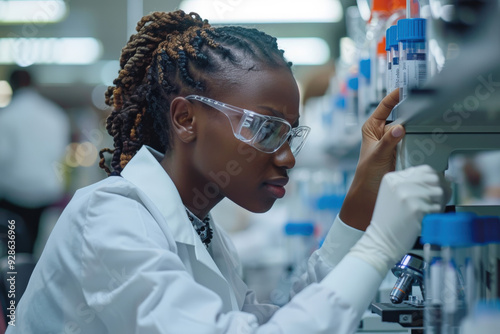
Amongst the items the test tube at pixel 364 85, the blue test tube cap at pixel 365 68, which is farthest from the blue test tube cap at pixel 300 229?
the blue test tube cap at pixel 365 68

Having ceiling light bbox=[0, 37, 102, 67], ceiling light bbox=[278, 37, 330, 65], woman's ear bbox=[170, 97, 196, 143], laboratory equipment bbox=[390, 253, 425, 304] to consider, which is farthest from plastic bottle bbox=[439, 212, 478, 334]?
ceiling light bbox=[0, 37, 102, 67]

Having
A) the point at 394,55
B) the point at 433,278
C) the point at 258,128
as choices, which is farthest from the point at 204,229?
the point at 433,278

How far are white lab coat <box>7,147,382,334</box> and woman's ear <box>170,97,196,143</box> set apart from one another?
91mm

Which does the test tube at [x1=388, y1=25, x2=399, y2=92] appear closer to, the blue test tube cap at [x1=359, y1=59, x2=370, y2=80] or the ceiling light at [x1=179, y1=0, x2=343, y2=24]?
the blue test tube cap at [x1=359, y1=59, x2=370, y2=80]

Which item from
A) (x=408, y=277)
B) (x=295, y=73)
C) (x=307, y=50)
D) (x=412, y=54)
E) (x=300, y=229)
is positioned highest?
(x=307, y=50)

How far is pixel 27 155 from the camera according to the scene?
416 centimetres

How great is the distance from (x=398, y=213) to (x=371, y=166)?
0.36 meters

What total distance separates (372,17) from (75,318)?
1341 mm

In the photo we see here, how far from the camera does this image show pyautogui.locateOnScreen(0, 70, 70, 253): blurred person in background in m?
4.07

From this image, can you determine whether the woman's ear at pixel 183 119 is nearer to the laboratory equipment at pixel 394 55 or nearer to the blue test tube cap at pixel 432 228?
the laboratory equipment at pixel 394 55

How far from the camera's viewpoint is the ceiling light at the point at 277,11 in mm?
4391

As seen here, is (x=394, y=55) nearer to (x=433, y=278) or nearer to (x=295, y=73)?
(x=433, y=278)

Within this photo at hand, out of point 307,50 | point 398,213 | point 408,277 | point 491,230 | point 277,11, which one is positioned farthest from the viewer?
point 307,50

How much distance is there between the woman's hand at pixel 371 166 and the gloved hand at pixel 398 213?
0.28 meters
